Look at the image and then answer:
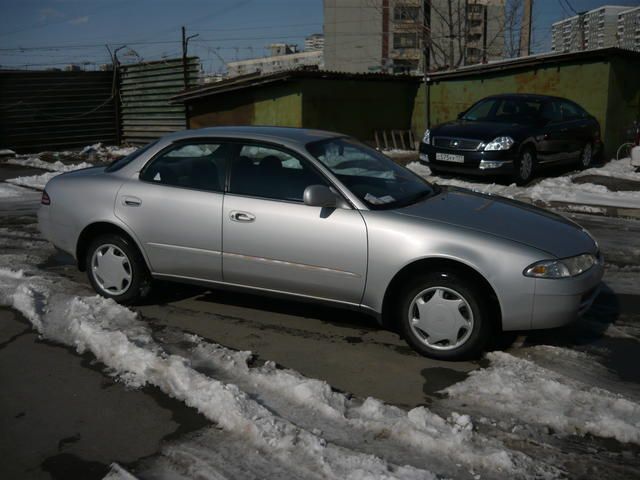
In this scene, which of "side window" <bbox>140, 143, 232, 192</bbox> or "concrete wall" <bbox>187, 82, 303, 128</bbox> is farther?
"concrete wall" <bbox>187, 82, 303, 128</bbox>

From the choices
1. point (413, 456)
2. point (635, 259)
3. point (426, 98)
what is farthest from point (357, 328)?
point (426, 98)

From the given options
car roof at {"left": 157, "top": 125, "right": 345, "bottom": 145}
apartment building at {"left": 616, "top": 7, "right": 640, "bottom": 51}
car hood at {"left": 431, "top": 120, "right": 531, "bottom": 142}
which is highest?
apartment building at {"left": 616, "top": 7, "right": 640, "bottom": 51}

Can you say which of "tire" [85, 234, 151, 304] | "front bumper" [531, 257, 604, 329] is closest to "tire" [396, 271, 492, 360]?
"front bumper" [531, 257, 604, 329]

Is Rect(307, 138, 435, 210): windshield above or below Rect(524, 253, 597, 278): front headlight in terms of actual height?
above

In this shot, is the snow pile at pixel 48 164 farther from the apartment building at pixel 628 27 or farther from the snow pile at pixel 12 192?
the apartment building at pixel 628 27

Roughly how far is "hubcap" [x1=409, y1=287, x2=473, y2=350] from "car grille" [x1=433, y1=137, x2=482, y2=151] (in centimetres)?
806

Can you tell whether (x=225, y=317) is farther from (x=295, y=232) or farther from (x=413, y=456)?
(x=413, y=456)

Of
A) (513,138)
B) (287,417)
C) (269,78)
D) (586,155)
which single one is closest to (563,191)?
(513,138)

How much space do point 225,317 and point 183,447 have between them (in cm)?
213

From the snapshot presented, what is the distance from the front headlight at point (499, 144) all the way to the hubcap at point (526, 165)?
0.51 m

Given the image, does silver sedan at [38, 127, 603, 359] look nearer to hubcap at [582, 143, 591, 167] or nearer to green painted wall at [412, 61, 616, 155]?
hubcap at [582, 143, 591, 167]

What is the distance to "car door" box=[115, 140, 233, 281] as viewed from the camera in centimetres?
535

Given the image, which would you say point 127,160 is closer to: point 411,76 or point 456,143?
point 456,143

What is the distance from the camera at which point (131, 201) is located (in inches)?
223
